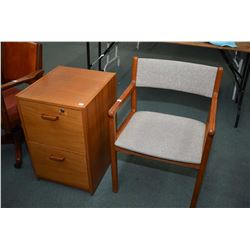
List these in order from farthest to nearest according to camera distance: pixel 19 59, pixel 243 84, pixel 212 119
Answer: pixel 243 84, pixel 19 59, pixel 212 119

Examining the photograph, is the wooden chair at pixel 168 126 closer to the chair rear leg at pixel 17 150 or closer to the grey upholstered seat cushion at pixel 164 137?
the grey upholstered seat cushion at pixel 164 137

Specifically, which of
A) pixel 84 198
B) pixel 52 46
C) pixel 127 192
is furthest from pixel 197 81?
pixel 52 46

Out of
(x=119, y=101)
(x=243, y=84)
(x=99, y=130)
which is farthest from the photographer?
(x=243, y=84)

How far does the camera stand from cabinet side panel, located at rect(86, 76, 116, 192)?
140cm

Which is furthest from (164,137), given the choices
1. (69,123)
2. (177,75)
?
(69,123)

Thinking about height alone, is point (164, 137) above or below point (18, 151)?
above

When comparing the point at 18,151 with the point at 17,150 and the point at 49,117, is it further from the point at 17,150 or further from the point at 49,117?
the point at 49,117

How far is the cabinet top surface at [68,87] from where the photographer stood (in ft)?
4.36

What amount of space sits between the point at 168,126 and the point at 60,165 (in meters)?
0.68

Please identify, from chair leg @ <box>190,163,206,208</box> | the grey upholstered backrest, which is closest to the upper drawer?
the grey upholstered backrest

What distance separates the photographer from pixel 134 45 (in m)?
4.07

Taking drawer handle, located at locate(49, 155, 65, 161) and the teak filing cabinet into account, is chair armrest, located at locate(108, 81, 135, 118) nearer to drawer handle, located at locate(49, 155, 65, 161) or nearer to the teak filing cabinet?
the teak filing cabinet

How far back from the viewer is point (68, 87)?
4.74ft

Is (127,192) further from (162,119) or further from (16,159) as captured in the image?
(16,159)
